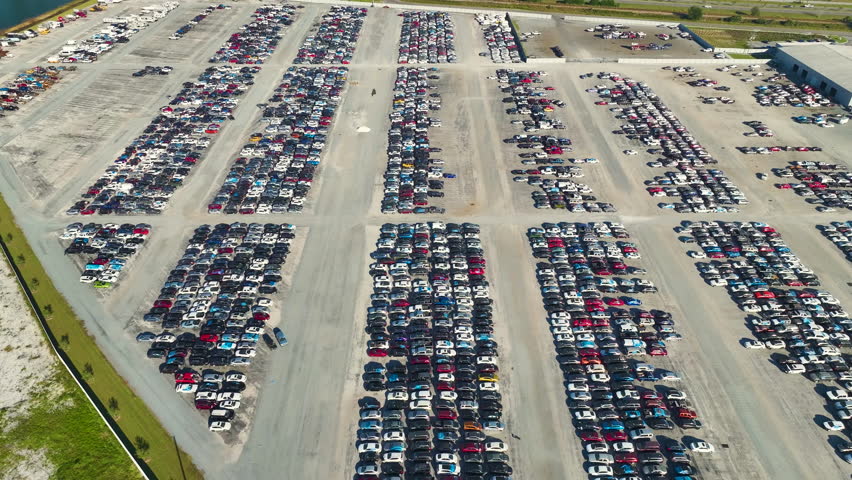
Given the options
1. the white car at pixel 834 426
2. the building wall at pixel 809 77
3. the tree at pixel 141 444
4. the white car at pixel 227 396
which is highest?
the building wall at pixel 809 77

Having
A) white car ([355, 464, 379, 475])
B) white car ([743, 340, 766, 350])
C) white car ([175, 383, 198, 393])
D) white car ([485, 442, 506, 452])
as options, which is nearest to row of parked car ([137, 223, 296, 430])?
white car ([175, 383, 198, 393])

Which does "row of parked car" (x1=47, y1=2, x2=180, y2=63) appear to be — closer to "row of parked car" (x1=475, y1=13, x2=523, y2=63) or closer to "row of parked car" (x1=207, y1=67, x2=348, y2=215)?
"row of parked car" (x1=207, y1=67, x2=348, y2=215)

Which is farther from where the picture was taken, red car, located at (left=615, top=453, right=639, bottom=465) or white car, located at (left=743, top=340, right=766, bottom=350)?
white car, located at (left=743, top=340, right=766, bottom=350)

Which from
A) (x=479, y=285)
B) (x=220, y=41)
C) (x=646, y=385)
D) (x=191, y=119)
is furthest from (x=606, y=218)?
(x=220, y=41)

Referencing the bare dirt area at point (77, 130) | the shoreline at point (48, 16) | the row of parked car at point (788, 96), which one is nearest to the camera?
the bare dirt area at point (77, 130)

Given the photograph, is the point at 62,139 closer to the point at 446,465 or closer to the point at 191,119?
the point at 191,119

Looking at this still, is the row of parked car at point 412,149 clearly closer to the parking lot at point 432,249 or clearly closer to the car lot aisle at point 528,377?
the parking lot at point 432,249

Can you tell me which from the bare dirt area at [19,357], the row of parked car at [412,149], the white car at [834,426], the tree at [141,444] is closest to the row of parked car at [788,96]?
the row of parked car at [412,149]
